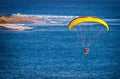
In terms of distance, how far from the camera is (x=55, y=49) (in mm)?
17812

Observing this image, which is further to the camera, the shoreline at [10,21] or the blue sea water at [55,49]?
the shoreline at [10,21]

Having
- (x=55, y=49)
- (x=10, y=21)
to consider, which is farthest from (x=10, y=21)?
(x=55, y=49)

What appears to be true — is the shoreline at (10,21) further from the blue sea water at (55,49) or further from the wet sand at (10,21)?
the blue sea water at (55,49)

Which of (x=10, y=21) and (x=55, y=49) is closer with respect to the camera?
(x=55, y=49)

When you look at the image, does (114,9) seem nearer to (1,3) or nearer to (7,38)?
(1,3)

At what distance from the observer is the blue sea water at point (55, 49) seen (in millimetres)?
13188

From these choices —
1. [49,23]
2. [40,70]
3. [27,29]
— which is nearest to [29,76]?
[40,70]

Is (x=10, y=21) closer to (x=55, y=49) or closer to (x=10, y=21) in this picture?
(x=10, y=21)

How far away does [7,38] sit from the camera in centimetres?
1994

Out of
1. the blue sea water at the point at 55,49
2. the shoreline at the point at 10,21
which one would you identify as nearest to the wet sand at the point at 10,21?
the shoreline at the point at 10,21

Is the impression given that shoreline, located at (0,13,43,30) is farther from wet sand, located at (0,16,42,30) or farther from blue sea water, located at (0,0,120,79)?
blue sea water, located at (0,0,120,79)

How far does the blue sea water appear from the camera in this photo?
519 inches

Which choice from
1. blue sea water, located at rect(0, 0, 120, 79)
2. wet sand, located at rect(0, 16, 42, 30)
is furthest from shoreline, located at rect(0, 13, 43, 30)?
blue sea water, located at rect(0, 0, 120, 79)

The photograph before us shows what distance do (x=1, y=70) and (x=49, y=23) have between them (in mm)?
10751
